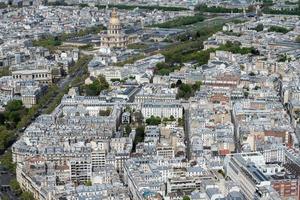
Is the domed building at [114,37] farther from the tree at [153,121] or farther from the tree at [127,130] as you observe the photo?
the tree at [127,130]

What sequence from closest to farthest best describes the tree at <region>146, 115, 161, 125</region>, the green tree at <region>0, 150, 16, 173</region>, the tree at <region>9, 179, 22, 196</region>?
the tree at <region>9, 179, 22, 196</region>
the green tree at <region>0, 150, 16, 173</region>
the tree at <region>146, 115, 161, 125</region>

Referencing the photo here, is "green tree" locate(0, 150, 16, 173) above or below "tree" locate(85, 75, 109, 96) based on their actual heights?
below

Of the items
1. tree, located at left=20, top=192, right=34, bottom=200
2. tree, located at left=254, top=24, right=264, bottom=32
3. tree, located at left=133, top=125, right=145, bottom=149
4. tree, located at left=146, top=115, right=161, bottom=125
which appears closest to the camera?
tree, located at left=20, top=192, right=34, bottom=200

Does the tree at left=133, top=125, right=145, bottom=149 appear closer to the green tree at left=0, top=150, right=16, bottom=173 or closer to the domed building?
the green tree at left=0, top=150, right=16, bottom=173

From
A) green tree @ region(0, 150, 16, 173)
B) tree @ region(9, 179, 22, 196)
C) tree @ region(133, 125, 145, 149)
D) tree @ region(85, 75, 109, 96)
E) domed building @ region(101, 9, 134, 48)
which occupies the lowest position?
tree @ region(9, 179, 22, 196)

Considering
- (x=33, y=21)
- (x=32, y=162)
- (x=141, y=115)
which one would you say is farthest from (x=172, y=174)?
(x=33, y=21)

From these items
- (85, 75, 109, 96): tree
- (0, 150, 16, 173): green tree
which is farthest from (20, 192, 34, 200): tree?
(85, 75, 109, 96): tree

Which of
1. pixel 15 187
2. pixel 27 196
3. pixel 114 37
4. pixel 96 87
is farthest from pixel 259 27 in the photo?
pixel 27 196

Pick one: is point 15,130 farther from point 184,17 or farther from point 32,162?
point 184,17

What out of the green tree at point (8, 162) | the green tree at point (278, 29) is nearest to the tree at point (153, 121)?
the green tree at point (8, 162)

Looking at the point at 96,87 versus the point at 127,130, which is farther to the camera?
the point at 96,87

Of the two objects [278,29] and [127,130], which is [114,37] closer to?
[278,29]

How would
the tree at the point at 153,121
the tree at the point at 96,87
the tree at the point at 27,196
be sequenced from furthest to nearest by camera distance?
the tree at the point at 96,87 → the tree at the point at 153,121 → the tree at the point at 27,196
